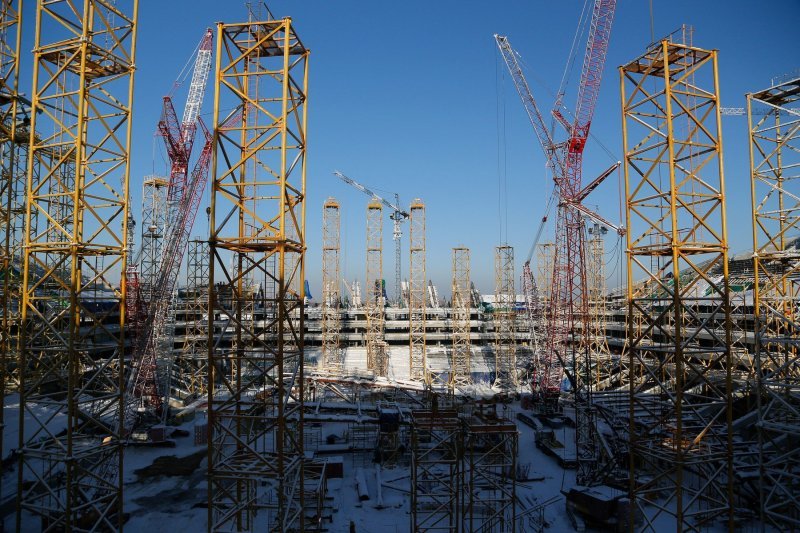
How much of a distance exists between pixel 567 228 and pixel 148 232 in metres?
28.5

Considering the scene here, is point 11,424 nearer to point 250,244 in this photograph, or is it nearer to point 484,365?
point 250,244

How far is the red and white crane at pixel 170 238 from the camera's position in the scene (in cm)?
3111

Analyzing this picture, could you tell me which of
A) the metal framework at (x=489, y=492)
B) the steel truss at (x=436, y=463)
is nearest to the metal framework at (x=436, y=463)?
the steel truss at (x=436, y=463)

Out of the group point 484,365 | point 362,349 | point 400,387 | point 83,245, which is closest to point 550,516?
point 83,245

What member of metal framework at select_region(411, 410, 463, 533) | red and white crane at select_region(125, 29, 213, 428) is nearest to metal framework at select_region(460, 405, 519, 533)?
metal framework at select_region(411, 410, 463, 533)

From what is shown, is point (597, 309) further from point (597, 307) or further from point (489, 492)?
point (489, 492)

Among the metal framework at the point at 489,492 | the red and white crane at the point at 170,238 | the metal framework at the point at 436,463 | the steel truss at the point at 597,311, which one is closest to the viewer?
the metal framework at the point at 436,463

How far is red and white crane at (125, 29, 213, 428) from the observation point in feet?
102

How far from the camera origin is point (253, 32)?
35.2ft

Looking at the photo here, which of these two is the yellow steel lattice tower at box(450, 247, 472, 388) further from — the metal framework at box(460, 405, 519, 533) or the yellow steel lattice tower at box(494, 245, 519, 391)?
the metal framework at box(460, 405, 519, 533)

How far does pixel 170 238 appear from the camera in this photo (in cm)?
3459

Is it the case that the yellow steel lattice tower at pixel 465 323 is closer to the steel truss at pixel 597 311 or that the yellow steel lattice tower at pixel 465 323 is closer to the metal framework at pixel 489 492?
the steel truss at pixel 597 311

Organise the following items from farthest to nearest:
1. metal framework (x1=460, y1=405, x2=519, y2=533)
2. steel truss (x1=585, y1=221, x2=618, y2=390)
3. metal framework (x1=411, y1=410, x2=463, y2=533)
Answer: steel truss (x1=585, y1=221, x2=618, y2=390)
metal framework (x1=460, y1=405, x2=519, y2=533)
metal framework (x1=411, y1=410, x2=463, y2=533)

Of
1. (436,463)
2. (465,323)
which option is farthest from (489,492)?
(465,323)
